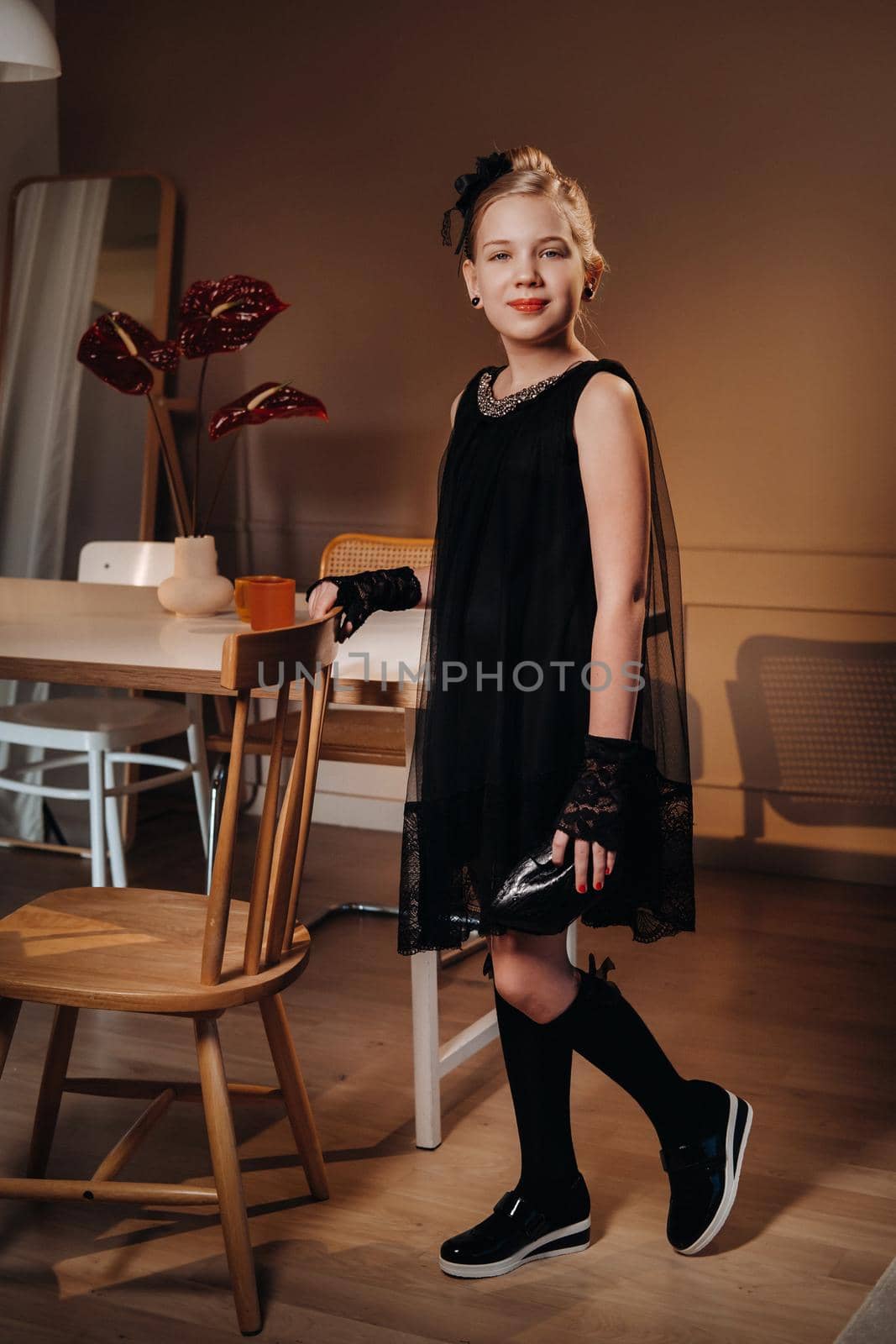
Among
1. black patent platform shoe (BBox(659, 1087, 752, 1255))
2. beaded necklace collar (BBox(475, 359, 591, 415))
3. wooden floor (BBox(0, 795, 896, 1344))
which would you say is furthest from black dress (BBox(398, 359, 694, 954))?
wooden floor (BBox(0, 795, 896, 1344))

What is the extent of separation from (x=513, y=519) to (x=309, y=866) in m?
2.30

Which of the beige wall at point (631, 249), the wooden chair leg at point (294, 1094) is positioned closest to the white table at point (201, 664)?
the wooden chair leg at point (294, 1094)

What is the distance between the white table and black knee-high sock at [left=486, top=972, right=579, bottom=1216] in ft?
1.05

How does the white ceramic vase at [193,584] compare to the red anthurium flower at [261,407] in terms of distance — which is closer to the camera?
the white ceramic vase at [193,584]

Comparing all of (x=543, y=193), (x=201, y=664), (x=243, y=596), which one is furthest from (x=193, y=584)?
(x=543, y=193)

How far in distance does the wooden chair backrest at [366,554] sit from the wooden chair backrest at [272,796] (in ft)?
Answer: 5.39

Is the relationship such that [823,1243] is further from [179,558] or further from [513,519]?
[179,558]

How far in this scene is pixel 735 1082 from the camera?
240 cm

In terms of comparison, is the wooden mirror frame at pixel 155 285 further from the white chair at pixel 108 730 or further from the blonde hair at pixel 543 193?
the blonde hair at pixel 543 193

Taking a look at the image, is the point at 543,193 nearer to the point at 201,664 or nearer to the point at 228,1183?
the point at 201,664

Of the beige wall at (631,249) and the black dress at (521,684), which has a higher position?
the beige wall at (631,249)

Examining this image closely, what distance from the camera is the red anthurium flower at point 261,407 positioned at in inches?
116

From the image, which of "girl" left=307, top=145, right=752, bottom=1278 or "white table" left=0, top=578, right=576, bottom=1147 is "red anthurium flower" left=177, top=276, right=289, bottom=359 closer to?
"white table" left=0, top=578, right=576, bottom=1147

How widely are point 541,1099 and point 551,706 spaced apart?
1.74 feet
